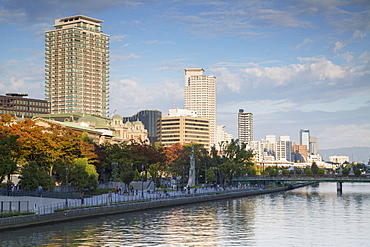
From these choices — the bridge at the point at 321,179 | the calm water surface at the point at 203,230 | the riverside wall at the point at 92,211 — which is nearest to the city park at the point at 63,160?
the riverside wall at the point at 92,211

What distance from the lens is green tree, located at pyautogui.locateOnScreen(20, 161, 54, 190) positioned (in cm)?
8681

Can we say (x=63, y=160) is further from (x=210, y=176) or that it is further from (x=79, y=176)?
(x=210, y=176)

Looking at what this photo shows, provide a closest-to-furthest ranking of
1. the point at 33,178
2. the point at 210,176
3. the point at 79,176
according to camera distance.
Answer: the point at 33,178
the point at 79,176
the point at 210,176

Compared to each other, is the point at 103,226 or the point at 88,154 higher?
the point at 88,154

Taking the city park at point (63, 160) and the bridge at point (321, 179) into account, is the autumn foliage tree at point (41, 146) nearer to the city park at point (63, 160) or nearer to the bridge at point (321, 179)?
the city park at point (63, 160)

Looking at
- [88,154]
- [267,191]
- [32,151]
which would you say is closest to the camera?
[32,151]

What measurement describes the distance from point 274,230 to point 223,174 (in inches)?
4420

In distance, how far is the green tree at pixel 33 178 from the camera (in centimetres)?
8681

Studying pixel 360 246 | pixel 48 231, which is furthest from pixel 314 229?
pixel 48 231

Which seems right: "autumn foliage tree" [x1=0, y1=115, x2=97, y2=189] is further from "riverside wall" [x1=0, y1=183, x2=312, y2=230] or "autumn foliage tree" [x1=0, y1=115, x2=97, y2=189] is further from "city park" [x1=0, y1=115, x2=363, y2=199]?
"riverside wall" [x1=0, y1=183, x2=312, y2=230]

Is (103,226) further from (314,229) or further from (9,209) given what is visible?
(314,229)

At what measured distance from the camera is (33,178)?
87750mm

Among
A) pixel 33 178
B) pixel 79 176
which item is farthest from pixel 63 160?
pixel 33 178

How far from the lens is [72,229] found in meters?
64.3
